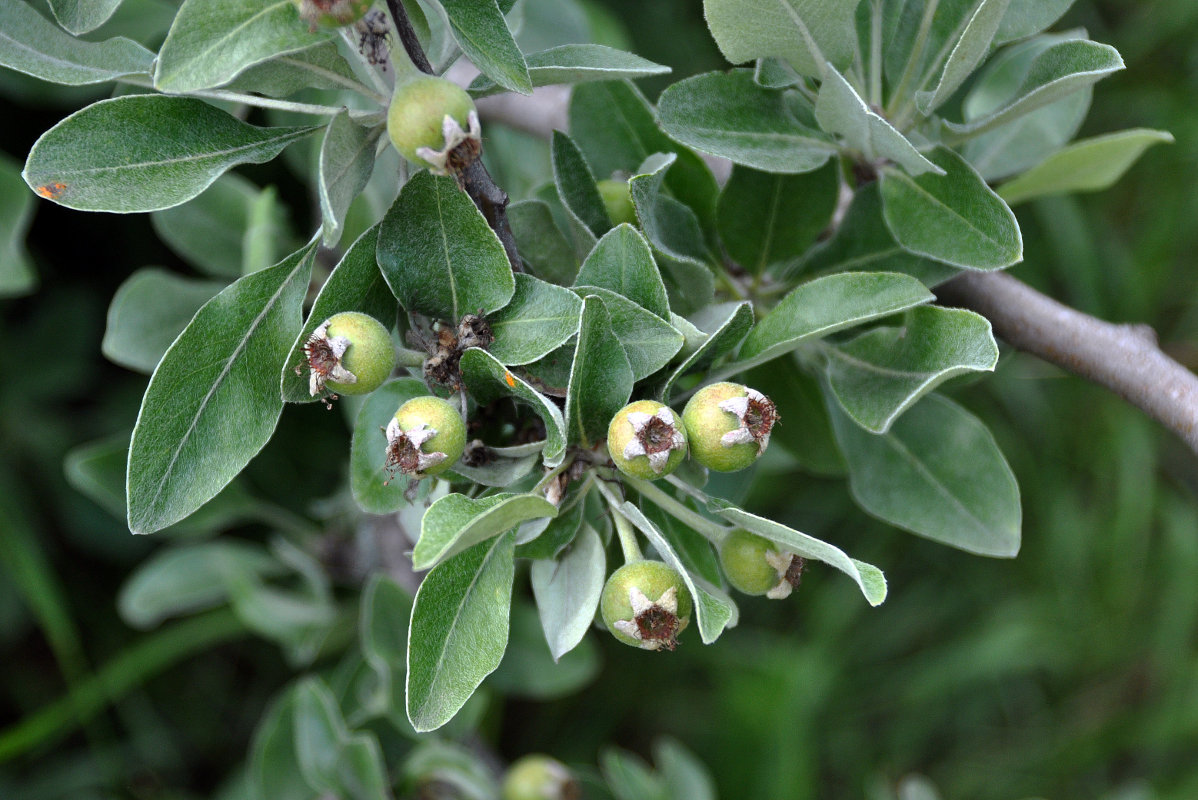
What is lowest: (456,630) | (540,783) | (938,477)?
(540,783)

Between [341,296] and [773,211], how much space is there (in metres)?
0.50

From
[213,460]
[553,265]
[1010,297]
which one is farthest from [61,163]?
[1010,297]

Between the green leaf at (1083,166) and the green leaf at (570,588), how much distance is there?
64cm

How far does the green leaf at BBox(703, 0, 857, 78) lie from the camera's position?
801mm

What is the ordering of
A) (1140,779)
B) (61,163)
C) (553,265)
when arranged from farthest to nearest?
1. (1140,779)
2. (553,265)
3. (61,163)

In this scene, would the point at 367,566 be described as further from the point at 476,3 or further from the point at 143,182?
the point at 476,3

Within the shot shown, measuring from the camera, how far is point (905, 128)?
3.26 ft

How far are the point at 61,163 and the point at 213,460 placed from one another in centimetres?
25

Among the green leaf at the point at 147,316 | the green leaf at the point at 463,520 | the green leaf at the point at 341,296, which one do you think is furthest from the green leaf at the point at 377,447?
the green leaf at the point at 147,316

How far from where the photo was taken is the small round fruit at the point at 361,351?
74cm

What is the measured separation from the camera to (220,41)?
0.66m

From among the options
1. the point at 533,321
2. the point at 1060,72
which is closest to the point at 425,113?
the point at 533,321

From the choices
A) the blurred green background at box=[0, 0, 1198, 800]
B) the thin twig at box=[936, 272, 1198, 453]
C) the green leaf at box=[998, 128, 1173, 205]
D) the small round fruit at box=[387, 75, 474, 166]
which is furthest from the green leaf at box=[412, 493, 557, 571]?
the blurred green background at box=[0, 0, 1198, 800]

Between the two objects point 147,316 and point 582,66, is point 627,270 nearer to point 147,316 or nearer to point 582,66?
point 582,66
